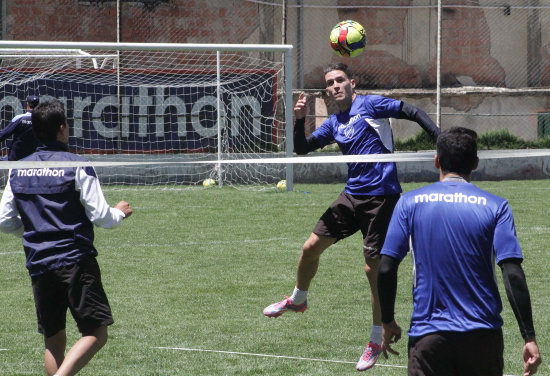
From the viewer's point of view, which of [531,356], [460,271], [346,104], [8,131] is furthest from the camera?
[8,131]

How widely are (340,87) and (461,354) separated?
3479mm

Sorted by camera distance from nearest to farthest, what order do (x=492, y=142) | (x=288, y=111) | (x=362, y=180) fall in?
(x=362, y=180)
(x=288, y=111)
(x=492, y=142)

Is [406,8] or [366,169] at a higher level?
[406,8]

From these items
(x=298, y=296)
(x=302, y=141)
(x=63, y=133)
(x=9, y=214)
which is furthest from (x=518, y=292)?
(x=302, y=141)

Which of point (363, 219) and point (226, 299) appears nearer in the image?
point (363, 219)

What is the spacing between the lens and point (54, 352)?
215 inches

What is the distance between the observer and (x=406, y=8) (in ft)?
81.9

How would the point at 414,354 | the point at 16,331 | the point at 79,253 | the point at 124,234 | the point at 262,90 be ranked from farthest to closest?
the point at 262,90 < the point at 124,234 < the point at 16,331 < the point at 79,253 < the point at 414,354

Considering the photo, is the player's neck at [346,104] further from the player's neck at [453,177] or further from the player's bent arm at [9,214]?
the player's neck at [453,177]

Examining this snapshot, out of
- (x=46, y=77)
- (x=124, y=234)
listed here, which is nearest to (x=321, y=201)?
(x=124, y=234)

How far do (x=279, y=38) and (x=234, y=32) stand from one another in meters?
1.23

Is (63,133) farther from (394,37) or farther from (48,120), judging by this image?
(394,37)

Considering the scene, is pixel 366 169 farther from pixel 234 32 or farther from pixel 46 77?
pixel 234 32

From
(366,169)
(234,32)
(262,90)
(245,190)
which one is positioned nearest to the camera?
(366,169)
